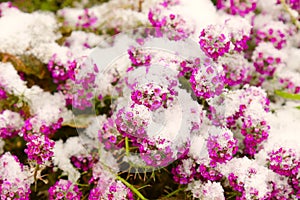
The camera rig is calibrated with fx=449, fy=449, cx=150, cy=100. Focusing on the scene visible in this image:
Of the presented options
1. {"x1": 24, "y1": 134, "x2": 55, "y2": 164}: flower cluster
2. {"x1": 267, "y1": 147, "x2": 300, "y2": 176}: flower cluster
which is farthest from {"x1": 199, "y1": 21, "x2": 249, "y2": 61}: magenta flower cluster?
{"x1": 24, "y1": 134, "x2": 55, "y2": 164}: flower cluster

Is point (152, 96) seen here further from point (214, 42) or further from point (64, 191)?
point (64, 191)

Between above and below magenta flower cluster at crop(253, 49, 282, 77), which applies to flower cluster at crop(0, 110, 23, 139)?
below

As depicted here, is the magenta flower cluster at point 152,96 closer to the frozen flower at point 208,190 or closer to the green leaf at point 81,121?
the frozen flower at point 208,190

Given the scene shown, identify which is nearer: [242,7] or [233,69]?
[233,69]

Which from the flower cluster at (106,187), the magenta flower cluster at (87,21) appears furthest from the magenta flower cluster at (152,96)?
the magenta flower cluster at (87,21)

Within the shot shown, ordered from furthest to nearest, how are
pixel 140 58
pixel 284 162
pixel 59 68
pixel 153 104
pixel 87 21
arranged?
pixel 87 21
pixel 59 68
pixel 140 58
pixel 284 162
pixel 153 104

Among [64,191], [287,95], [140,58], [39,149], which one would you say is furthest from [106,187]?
[287,95]

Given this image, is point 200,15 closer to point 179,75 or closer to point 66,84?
point 179,75

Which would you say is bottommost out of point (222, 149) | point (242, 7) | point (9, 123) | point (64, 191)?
point (64, 191)

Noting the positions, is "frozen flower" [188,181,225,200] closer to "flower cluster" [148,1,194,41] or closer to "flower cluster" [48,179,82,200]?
"flower cluster" [48,179,82,200]
